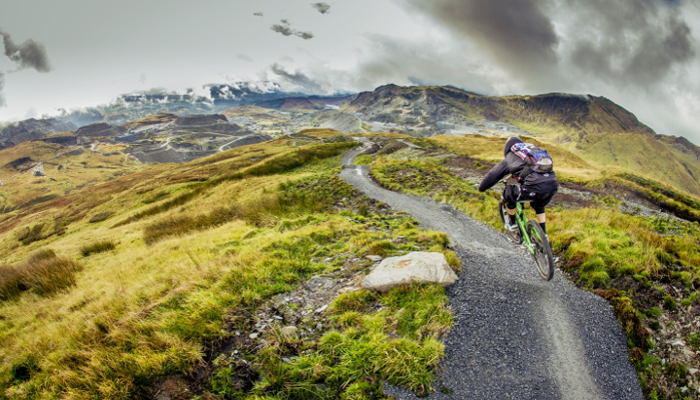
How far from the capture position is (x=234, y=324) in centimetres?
573

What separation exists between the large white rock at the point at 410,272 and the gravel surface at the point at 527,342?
42cm

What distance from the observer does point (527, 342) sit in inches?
217

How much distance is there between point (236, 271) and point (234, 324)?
203cm

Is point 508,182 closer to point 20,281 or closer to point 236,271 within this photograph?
point 236,271

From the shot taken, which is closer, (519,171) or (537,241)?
(519,171)

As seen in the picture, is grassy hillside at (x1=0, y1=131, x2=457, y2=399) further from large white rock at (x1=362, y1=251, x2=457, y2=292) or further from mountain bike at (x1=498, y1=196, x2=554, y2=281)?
mountain bike at (x1=498, y1=196, x2=554, y2=281)

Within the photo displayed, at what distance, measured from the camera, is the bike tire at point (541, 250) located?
6625mm

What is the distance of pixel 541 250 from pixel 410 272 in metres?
3.63

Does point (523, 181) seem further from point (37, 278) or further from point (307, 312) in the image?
point (37, 278)

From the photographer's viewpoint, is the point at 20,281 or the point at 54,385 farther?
the point at 20,281

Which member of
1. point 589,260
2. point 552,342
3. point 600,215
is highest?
point 600,215

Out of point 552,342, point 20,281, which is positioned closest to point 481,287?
point 552,342

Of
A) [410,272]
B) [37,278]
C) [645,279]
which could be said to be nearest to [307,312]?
[410,272]

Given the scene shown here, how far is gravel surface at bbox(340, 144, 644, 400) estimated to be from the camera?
4711 millimetres
